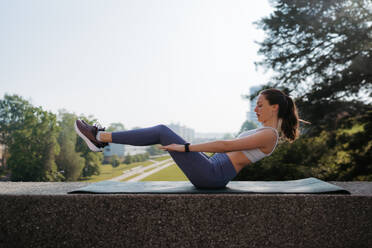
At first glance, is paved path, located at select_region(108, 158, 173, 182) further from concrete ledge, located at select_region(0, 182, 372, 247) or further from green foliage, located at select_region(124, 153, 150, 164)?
concrete ledge, located at select_region(0, 182, 372, 247)

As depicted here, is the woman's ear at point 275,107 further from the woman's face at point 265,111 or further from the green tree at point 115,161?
the green tree at point 115,161

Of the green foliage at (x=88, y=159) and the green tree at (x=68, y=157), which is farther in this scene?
the green foliage at (x=88, y=159)

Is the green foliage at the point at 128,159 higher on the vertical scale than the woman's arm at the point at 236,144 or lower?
lower

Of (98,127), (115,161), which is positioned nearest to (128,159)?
(115,161)

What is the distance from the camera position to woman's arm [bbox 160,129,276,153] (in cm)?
204

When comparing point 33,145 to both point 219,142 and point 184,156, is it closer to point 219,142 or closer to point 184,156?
point 184,156

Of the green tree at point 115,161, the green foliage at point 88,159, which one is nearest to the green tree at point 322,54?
the green foliage at point 88,159

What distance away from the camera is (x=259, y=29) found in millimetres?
9102

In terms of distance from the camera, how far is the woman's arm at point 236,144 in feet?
6.70

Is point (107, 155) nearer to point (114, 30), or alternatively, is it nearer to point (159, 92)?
point (114, 30)

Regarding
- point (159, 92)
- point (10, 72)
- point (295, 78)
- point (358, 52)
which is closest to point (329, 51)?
point (358, 52)

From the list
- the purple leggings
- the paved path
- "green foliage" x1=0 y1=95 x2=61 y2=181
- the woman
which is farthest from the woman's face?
the paved path

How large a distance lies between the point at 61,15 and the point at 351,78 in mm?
53483

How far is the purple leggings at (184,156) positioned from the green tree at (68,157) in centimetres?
3460
